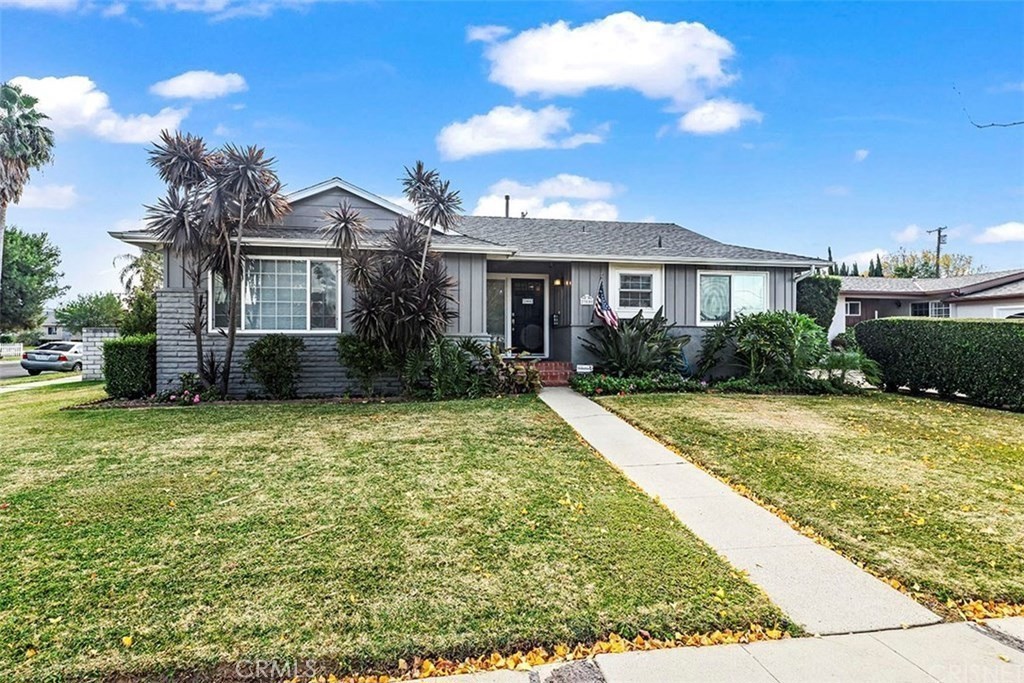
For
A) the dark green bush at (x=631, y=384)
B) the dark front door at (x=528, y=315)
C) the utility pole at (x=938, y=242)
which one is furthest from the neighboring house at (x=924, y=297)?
the utility pole at (x=938, y=242)

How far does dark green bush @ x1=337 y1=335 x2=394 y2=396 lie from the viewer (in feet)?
32.2

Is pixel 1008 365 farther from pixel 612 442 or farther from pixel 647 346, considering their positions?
pixel 612 442

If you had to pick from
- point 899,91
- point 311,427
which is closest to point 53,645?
point 311,427

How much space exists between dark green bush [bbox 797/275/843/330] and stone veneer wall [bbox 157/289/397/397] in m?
15.3

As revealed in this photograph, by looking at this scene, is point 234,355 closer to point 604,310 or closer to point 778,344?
point 604,310

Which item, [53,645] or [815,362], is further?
[815,362]

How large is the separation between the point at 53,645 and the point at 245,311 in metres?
8.63

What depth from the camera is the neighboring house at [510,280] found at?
33.5ft

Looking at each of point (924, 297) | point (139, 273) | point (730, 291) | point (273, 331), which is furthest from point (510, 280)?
point (139, 273)

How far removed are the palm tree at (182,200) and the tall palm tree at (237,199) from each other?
0.24 m

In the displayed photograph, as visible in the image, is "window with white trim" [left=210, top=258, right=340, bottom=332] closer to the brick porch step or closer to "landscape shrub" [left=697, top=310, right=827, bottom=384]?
the brick porch step

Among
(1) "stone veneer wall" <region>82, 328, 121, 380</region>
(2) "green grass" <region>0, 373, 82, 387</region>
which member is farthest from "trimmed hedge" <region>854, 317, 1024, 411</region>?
(2) "green grass" <region>0, 373, 82, 387</region>

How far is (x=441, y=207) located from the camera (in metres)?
9.92

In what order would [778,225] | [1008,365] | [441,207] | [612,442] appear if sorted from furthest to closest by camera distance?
[778,225]
[441,207]
[1008,365]
[612,442]
